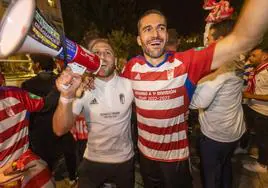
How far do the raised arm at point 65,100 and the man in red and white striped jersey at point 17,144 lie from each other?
274 millimetres

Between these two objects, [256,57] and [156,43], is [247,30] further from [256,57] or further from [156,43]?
[256,57]

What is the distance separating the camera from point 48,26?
145cm

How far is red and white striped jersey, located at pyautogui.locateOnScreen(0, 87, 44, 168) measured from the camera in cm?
191

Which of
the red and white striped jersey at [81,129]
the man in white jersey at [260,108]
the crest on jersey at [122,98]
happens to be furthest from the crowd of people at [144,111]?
the man in white jersey at [260,108]

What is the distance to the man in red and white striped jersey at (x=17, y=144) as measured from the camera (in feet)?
6.14

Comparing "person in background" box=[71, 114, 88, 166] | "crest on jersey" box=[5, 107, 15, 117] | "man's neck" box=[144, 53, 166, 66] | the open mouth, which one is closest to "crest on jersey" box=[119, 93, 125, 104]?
"man's neck" box=[144, 53, 166, 66]

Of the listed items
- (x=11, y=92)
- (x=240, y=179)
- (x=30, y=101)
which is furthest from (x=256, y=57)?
(x=11, y=92)

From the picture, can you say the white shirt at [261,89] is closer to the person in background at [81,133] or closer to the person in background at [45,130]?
the person in background at [81,133]

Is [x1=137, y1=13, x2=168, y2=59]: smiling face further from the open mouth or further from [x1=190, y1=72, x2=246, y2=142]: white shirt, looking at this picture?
[x1=190, y1=72, x2=246, y2=142]: white shirt

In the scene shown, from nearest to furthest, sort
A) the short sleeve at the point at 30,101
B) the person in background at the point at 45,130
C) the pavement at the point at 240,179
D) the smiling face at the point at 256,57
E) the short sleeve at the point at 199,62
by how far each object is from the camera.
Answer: the short sleeve at the point at 199,62, the short sleeve at the point at 30,101, the person in background at the point at 45,130, the pavement at the point at 240,179, the smiling face at the point at 256,57

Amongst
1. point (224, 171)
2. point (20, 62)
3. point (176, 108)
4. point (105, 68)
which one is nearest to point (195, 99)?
point (176, 108)

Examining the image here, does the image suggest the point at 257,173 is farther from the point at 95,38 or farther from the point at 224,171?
the point at 95,38

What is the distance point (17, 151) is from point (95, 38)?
1.22m

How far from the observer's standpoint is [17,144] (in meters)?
1.99
